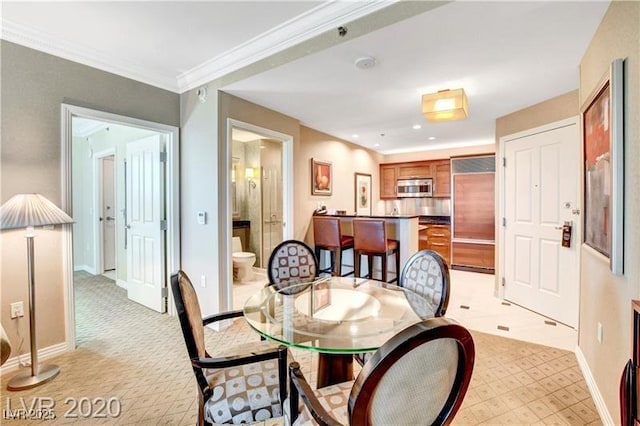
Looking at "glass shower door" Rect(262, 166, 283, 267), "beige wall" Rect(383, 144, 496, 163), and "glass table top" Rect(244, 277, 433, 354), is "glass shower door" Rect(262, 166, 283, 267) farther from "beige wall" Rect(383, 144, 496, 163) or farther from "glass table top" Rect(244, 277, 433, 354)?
"glass table top" Rect(244, 277, 433, 354)

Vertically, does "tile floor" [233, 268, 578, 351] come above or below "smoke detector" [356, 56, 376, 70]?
below

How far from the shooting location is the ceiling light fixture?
9.34 ft

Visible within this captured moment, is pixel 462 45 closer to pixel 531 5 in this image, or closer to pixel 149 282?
pixel 531 5

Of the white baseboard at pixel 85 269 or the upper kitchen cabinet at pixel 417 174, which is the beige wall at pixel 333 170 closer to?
the upper kitchen cabinet at pixel 417 174

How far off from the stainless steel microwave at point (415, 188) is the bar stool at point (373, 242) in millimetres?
2684

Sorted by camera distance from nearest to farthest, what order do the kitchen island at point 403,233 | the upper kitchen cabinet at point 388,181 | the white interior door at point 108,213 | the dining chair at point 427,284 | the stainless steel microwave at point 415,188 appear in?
1. the dining chair at point 427,284
2. the kitchen island at point 403,233
3. the white interior door at point 108,213
4. the stainless steel microwave at point 415,188
5. the upper kitchen cabinet at point 388,181

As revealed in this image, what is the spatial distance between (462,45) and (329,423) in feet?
7.97

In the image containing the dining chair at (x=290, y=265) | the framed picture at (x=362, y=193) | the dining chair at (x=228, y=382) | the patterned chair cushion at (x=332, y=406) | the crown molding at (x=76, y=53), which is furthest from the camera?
the framed picture at (x=362, y=193)

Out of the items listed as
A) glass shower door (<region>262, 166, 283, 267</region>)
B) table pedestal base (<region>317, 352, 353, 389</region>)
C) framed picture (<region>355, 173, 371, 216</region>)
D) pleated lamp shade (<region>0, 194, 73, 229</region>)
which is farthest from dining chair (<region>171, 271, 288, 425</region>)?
framed picture (<region>355, 173, 371, 216</region>)

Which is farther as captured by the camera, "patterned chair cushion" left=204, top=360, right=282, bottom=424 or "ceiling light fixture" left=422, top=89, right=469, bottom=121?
"ceiling light fixture" left=422, top=89, right=469, bottom=121

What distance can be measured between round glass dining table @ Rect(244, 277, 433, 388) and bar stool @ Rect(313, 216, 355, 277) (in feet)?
5.06

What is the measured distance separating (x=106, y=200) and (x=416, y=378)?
5.82m

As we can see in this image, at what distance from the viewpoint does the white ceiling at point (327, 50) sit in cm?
190

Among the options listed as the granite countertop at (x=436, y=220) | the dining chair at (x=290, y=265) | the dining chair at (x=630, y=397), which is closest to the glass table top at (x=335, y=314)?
the dining chair at (x=290, y=265)
